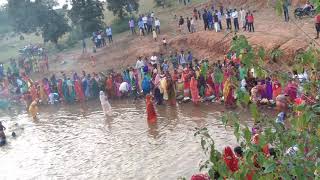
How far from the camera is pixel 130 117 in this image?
17625 millimetres

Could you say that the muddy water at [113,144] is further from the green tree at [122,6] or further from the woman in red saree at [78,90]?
the green tree at [122,6]

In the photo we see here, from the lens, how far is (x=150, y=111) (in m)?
15.8

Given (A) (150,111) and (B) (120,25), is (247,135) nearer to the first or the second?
(A) (150,111)

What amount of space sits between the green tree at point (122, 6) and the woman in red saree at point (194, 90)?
1509 cm

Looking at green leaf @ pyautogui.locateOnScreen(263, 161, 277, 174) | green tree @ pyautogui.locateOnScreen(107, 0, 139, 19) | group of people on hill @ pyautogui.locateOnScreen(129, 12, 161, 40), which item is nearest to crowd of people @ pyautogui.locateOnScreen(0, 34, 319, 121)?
group of people on hill @ pyautogui.locateOnScreen(129, 12, 161, 40)

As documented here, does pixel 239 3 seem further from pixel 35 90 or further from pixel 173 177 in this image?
pixel 173 177

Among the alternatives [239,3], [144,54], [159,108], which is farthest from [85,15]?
[159,108]

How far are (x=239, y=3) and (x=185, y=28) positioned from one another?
3908mm

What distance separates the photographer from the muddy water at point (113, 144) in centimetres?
1213

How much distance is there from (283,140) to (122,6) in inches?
1139

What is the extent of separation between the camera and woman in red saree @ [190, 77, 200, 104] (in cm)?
1720

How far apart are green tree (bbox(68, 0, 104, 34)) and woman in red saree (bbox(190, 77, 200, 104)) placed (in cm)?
1425

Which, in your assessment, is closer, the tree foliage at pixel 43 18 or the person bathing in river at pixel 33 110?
the person bathing in river at pixel 33 110

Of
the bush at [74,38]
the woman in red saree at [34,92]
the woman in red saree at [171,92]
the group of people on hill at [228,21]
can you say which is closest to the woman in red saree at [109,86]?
the woman in red saree at [171,92]
